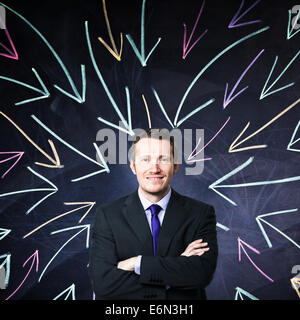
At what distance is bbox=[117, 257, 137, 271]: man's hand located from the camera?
2.44 meters

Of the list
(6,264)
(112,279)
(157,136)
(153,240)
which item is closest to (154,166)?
(157,136)

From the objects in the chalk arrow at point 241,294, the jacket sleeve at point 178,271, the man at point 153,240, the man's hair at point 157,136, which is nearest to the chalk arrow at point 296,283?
the chalk arrow at point 241,294

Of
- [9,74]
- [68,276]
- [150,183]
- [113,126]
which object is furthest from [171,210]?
[9,74]

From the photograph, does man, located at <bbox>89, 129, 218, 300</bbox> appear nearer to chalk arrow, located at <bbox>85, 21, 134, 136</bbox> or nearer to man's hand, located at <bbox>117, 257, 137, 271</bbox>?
man's hand, located at <bbox>117, 257, 137, 271</bbox>

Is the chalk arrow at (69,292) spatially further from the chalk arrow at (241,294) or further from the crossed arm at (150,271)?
the chalk arrow at (241,294)

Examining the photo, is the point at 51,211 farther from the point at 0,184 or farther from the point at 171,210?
the point at 171,210

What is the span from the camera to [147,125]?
3.07 m

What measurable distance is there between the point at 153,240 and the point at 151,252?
81mm

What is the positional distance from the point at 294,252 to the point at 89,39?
7.89 ft

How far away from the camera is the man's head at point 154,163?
2.57 metres

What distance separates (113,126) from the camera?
308 cm

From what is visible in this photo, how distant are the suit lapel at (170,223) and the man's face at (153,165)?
12 cm

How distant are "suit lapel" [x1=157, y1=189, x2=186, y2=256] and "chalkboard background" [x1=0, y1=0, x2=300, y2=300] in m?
0.41

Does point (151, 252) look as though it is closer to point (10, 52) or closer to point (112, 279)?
point (112, 279)
